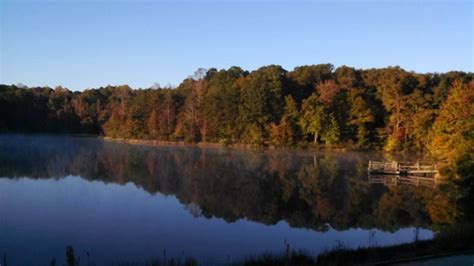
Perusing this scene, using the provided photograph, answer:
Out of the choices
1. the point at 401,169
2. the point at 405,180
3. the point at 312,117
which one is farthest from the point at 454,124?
the point at 312,117

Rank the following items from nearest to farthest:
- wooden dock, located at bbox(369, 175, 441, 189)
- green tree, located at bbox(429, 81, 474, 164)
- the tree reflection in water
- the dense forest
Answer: the tree reflection in water → green tree, located at bbox(429, 81, 474, 164) → wooden dock, located at bbox(369, 175, 441, 189) → the dense forest

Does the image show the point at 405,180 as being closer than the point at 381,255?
No

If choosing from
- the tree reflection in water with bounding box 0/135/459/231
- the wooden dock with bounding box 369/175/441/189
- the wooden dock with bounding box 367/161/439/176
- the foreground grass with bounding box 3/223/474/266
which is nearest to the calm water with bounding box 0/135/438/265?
the tree reflection in water with bounding box 0/135/459/231

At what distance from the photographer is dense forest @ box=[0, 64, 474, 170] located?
4428 centimetres

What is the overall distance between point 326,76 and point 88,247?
166ft

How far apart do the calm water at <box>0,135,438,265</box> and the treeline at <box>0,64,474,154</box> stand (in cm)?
2168

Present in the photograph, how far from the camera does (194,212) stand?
14531 mm

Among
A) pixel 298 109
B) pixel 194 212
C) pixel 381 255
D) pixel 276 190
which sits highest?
pixel 298 109

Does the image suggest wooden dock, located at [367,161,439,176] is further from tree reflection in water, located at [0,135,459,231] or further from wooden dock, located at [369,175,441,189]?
tree reflection in water, located at [0,135,459,231]

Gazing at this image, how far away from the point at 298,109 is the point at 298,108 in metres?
0.20

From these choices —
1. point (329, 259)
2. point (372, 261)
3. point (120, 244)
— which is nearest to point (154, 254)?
point (120, 244)

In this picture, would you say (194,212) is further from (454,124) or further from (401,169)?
(401,169)

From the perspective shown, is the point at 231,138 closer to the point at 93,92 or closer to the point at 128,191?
the point at 128,191

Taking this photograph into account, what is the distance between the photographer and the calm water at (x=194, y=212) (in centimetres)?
1034
